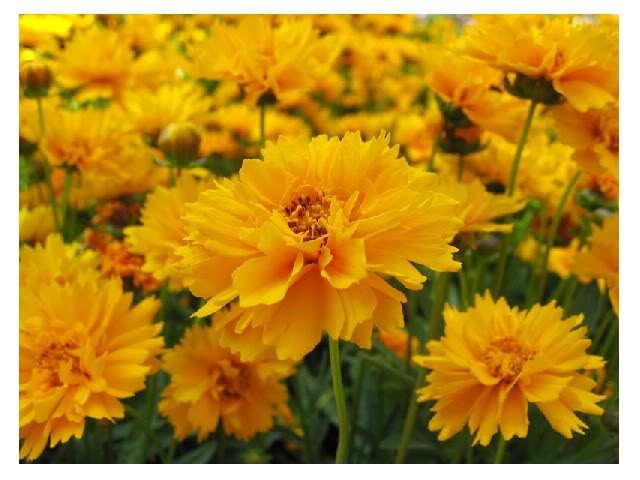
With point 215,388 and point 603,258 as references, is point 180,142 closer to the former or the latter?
point 215,388

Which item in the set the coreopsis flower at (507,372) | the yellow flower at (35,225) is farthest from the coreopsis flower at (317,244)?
the yellow flower at (35,225)

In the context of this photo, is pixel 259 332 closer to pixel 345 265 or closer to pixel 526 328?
pixel 345 265

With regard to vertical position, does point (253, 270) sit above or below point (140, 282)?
above

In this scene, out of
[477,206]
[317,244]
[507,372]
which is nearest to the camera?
[317,244]

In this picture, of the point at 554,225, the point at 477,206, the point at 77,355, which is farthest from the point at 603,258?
the point at 77,355

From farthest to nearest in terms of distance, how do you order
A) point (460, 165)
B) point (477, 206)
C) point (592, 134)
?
1. point (460, 165)
2. point (592, 134)
3. point (477, 206)
